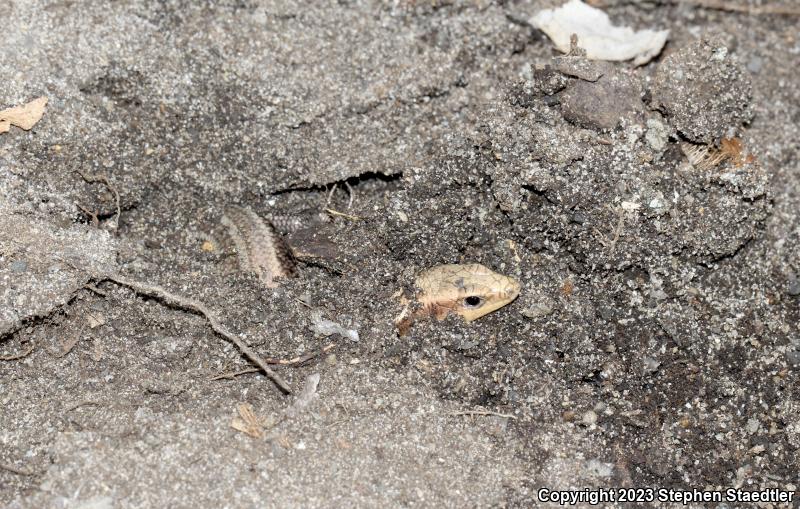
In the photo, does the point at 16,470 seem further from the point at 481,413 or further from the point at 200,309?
the point at 481,413

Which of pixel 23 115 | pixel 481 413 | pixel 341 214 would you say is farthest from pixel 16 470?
pixel 481 413

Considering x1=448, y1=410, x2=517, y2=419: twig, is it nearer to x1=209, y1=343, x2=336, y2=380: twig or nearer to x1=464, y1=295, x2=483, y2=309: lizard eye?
x1=464, y1=295, x2=483, y2=309: lizard eye

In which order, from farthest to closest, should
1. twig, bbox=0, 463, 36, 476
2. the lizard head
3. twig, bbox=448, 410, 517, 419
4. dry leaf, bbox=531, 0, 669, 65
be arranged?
dry leaf, bbox=531, 0, 669, 65 < the lizard head < twig, bbox=448, 410, 517, 419 < twig, bbox=0, 463, 36, 476

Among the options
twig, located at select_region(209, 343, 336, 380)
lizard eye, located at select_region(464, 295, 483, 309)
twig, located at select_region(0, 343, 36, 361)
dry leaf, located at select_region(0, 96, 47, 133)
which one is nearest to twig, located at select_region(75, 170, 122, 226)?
dry leaf, located at select_region(0, 96, 47, 133)

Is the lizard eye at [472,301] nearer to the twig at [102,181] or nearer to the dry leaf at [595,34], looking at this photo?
the dry leaf at [595,34]

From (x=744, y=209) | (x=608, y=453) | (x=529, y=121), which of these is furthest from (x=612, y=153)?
(x=608, y=453)

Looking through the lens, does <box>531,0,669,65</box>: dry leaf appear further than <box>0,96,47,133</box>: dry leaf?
Yes

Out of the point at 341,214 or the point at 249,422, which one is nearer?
the point at 249,422
